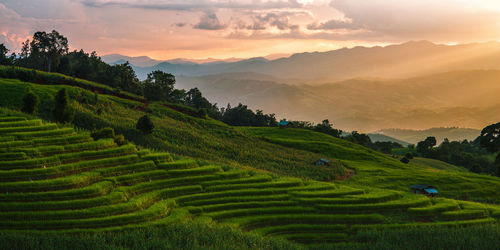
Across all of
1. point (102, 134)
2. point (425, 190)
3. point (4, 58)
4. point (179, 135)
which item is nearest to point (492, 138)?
point (425, 190)

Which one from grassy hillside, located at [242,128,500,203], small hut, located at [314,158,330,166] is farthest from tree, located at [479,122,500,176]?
small hut, located at [314,158,330,166]

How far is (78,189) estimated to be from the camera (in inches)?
1256

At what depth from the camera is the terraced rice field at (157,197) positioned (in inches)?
1180

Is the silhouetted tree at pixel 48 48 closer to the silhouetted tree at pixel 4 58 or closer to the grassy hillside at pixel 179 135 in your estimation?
the silhouetted tree at pixel 4 58

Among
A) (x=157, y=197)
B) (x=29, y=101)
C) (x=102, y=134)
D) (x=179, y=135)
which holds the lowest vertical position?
(x=157, y=197)

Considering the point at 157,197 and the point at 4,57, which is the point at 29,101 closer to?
the point at 157,197

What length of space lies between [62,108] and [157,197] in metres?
28.3

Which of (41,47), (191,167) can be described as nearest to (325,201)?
(191,167)

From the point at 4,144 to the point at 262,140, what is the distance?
223ft

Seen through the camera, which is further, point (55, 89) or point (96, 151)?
point (55, 89)

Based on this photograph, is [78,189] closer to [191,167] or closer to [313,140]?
[191,167]

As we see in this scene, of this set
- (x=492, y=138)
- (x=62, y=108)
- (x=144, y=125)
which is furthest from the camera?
(x=492, y=138)

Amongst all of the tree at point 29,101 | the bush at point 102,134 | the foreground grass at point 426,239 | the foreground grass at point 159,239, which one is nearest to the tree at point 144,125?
the tree at point 29,101

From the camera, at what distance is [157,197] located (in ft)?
117
